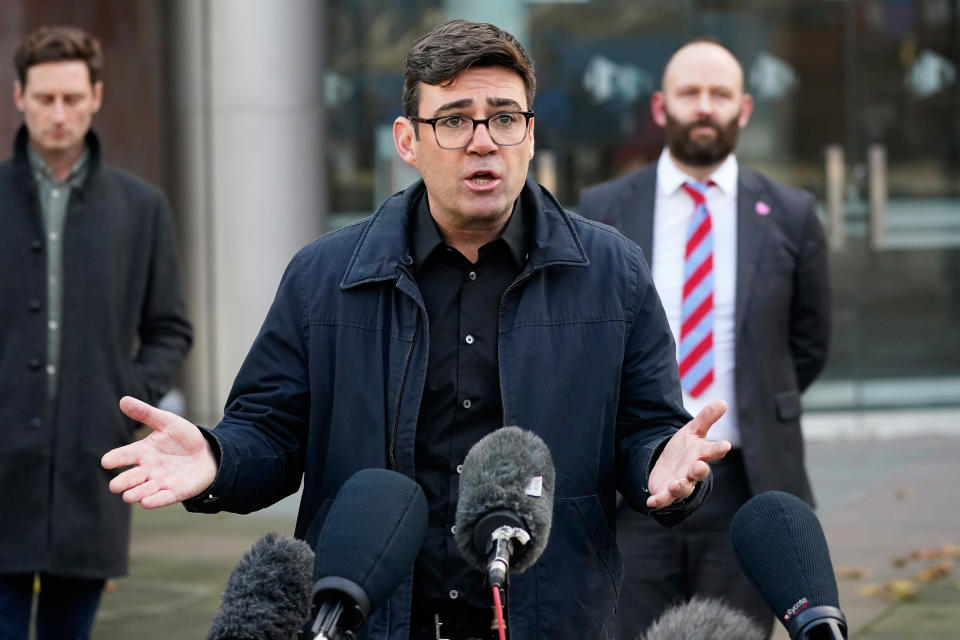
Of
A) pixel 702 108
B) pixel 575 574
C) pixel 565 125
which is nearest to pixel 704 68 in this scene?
pixel 702 108

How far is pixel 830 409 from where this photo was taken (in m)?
12.8

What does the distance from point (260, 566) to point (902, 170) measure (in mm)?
10558

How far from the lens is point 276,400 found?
3881 millimetres

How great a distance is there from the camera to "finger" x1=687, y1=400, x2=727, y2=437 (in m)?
3.18

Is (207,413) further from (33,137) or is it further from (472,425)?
(472,425)

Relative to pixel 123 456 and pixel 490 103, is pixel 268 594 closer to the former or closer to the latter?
pixel 123 456

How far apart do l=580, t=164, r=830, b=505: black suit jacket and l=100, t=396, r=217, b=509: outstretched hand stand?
8.77 feet

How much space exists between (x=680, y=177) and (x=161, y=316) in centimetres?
206

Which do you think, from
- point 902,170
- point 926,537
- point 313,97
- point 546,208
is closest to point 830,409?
point 902,170

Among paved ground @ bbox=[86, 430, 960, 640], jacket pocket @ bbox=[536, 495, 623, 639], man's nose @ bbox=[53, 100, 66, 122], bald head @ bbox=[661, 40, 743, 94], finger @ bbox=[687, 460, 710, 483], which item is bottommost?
paved ground @ bbox=[86, 430, 960, 640]

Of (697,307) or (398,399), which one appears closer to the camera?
(398,399)

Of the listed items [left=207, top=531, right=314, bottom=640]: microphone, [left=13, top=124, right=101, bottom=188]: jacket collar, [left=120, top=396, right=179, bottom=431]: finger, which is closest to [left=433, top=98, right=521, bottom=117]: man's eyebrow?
A: [left=120, top=396, right=179, bottom=431]: finger

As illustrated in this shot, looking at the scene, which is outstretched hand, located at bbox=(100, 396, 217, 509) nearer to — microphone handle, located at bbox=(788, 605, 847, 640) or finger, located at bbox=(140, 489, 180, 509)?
finger, located at bbox=(140, 489, 180, 509)

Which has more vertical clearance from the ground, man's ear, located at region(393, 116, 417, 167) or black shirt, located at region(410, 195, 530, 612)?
man's ear, located at region(393, 116, 417, 167)
